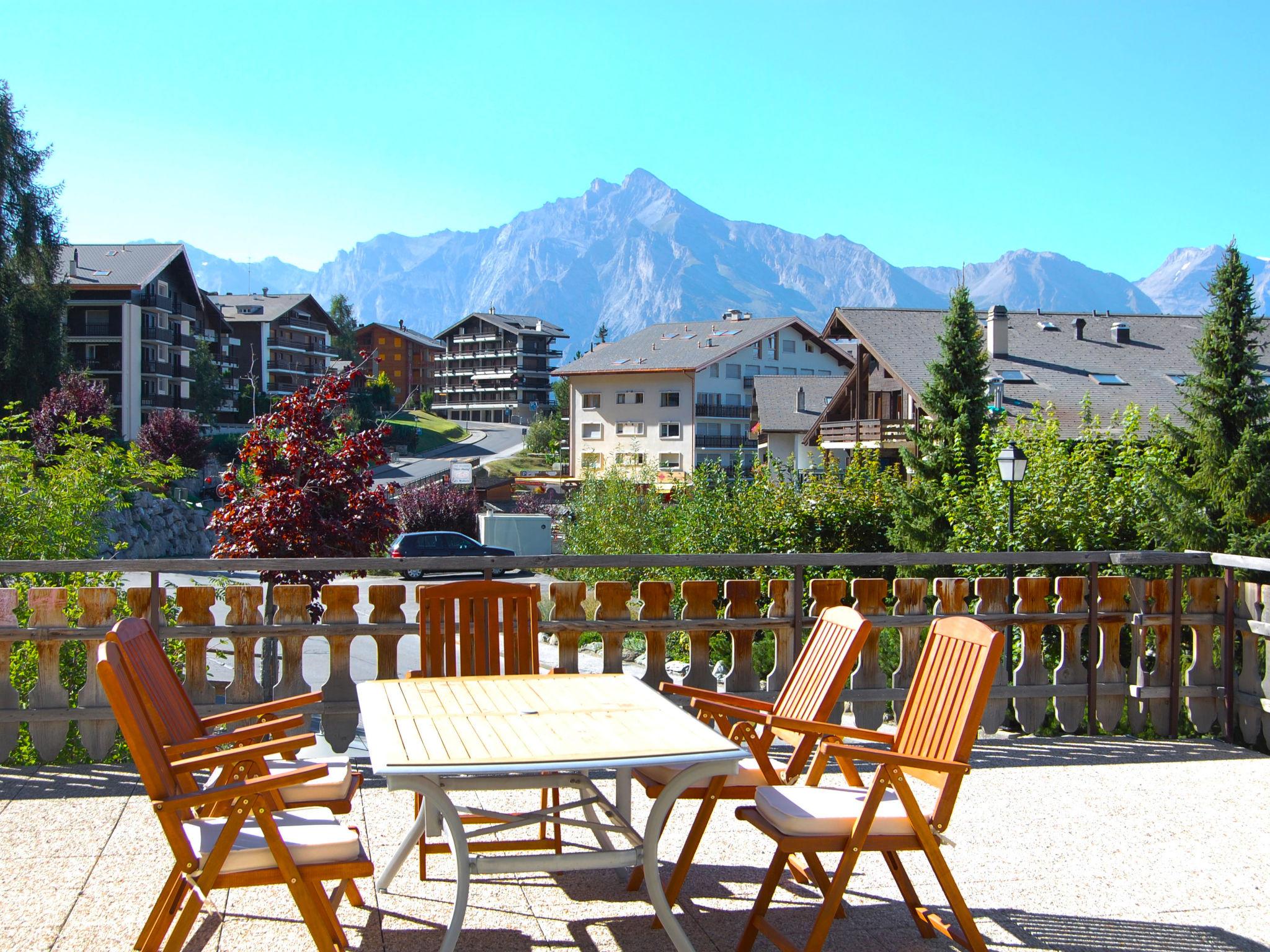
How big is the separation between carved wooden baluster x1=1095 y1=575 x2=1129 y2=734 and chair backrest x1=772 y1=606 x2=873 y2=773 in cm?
272

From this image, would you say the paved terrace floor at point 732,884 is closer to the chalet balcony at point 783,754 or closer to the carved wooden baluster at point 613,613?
the chalet balcony at point 783,754

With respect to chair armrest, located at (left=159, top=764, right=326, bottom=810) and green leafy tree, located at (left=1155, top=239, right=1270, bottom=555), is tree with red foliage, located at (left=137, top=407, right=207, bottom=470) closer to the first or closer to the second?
green leafy tree, located at (left=1155, top=239, right=1270, bottom=555)

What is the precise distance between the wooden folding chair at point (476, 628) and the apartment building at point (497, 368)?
118m

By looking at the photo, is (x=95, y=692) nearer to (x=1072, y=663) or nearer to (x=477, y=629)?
(x=477, y=629)

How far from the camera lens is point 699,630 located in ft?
19.4

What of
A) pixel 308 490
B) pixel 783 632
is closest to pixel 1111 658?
pixel 783 632

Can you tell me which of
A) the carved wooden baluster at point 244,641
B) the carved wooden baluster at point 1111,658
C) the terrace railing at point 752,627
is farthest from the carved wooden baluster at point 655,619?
the carved wooden baluster at point 1111,658

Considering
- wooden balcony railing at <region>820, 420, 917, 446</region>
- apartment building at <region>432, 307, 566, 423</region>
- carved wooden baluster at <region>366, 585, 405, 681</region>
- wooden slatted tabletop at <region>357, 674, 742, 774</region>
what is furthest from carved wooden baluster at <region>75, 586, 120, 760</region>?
apartment building at <region>432, 307, 566, 423</region>

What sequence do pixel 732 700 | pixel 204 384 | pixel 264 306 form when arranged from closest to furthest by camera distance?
pixel 732 700 → pixel 204 384 → pixel 264 306

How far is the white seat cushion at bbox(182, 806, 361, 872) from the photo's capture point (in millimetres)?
→ 3086

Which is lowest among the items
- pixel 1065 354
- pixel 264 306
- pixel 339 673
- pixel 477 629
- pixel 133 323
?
pixel 339 673

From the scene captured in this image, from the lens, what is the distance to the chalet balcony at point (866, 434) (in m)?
42.2

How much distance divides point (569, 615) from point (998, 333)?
37.4 meters

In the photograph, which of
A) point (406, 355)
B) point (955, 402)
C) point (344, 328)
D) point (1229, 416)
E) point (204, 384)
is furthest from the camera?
point (406, 355)
